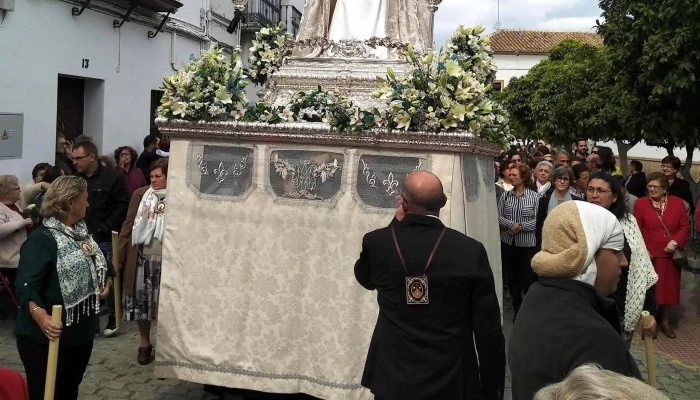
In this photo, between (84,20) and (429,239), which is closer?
(429,239)

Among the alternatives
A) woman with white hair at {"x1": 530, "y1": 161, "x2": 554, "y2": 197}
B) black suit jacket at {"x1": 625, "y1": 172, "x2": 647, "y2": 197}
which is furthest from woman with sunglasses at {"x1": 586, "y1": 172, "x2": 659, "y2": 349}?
black suit jacket at {"x1": 625, "y1": 172, "x2": 647, "y2": 197}

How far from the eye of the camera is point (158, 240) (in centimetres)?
560

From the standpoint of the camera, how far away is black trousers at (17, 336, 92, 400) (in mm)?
3857

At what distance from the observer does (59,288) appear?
383cm

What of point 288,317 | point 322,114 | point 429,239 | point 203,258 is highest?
point 322,114

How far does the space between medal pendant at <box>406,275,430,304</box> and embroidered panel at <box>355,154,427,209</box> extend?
139 cm

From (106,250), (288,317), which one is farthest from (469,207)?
(106,250)

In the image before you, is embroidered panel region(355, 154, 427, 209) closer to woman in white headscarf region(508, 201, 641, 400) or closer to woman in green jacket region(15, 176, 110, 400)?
woman in green jacket region(15, 176, 110, 400)

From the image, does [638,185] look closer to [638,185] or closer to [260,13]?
[638,185]

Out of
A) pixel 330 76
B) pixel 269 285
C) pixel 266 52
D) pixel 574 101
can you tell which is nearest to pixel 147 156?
pixel 266 52

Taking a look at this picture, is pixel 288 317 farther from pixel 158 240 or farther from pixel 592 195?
pixel 592 195

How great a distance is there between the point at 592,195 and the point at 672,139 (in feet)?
28.0

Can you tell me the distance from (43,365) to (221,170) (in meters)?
1.58

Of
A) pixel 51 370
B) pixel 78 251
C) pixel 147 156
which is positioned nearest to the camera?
pixel 51 370
